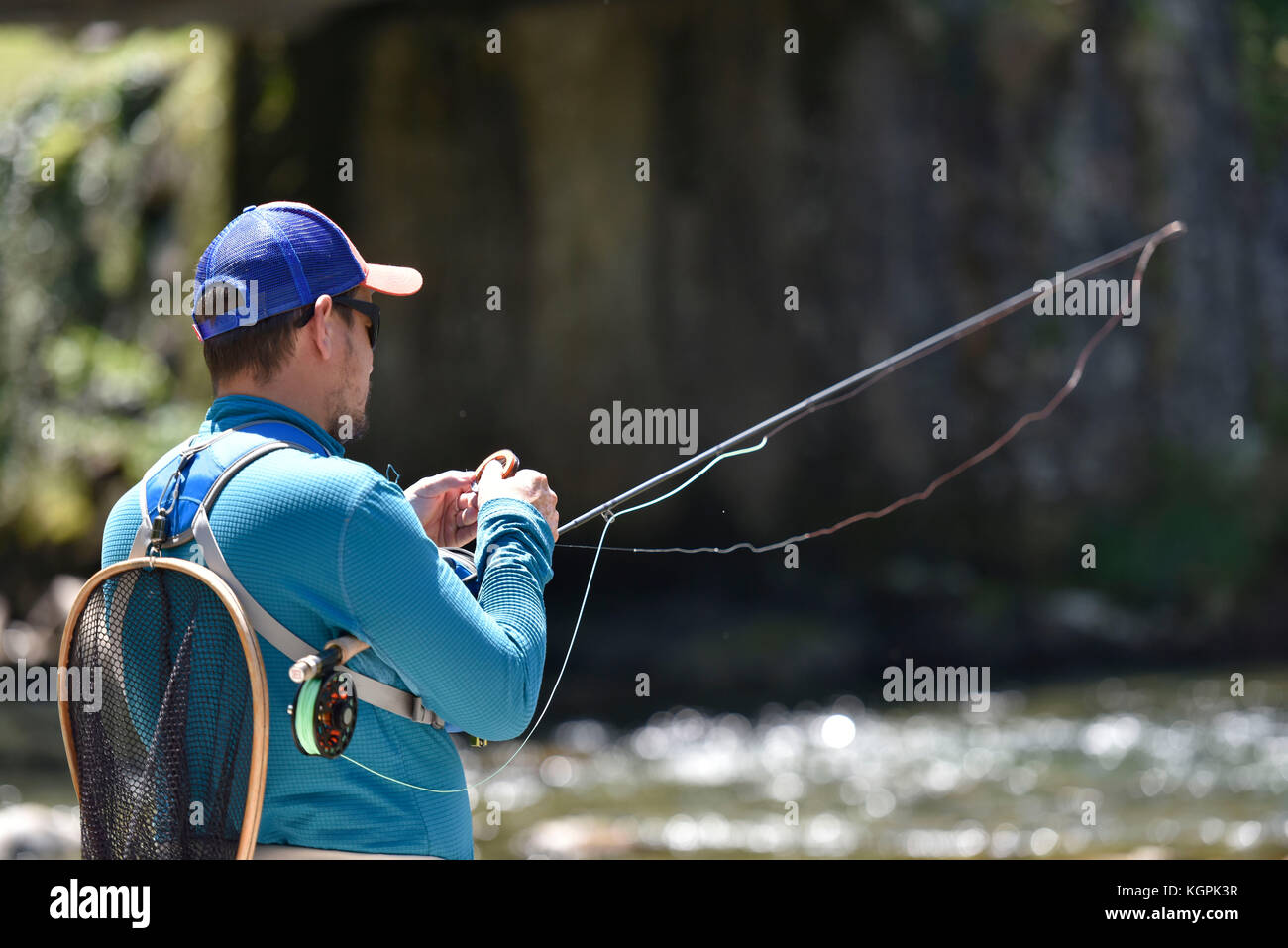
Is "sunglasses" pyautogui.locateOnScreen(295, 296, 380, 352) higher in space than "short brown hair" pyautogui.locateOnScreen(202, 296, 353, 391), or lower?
higher

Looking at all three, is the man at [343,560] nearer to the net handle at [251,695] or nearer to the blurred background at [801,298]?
the net handle at [251,695]

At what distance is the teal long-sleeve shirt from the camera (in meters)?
1.99

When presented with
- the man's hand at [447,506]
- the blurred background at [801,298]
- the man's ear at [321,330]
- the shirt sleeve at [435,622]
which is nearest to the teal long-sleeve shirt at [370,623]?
the shirt sleeve at [435,622]

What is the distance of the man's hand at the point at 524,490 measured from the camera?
237 cm

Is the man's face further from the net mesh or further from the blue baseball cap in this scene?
the net mesh

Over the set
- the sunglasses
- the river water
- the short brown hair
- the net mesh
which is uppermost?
the sunglasses

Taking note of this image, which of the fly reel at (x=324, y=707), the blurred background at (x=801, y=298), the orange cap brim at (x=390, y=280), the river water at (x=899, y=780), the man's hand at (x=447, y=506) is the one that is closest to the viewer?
the fly reel at (x=324, y=707)

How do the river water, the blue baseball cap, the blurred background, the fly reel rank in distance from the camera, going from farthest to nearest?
the blurred background < the river water < the blue baseball cap < the fly reel

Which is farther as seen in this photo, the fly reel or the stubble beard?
the stubble beard

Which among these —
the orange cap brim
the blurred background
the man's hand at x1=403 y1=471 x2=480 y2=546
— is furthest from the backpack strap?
the blurred background

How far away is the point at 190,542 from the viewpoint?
6.74 feet

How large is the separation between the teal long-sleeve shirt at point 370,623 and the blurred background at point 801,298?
11742mm

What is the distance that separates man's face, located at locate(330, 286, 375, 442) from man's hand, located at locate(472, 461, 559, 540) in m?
0.23

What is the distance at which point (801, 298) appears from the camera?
50.4 ft
